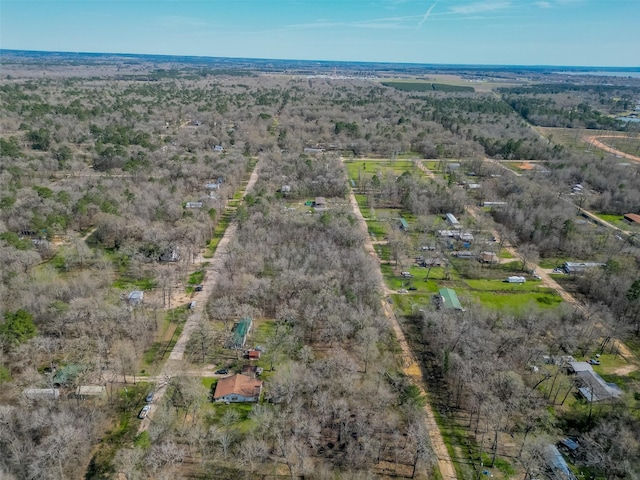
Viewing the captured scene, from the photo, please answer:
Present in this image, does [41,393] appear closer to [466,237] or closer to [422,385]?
[422,385]

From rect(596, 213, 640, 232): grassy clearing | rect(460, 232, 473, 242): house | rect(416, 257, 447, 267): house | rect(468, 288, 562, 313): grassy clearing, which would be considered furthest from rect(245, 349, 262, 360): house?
rect(596, 213, 640, 232): grassy clearing

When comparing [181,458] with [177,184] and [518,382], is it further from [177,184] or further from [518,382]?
[177,184]

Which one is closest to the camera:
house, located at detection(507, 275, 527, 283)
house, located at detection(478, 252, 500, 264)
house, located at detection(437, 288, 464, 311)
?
house, located at detection(437, 288, 464, 311)

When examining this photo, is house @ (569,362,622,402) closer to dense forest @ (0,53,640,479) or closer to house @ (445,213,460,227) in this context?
dense forest @ (0,53,640,479)

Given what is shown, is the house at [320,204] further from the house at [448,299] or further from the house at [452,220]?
the house at [448,299]

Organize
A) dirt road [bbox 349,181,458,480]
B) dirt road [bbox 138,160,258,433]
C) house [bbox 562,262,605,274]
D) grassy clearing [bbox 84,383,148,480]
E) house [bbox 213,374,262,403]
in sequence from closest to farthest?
1. grassy clearing [bbox 84,383,148,480]
2. dirt road [bbox 349,181,458,480]
3. house [bbox 213,374,262,403]
4. dirt road [bbox 138,160,258,433]
5. house [bbox 562,262,605,274]

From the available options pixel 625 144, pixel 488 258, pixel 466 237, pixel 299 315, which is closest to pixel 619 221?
pixel 466 237
